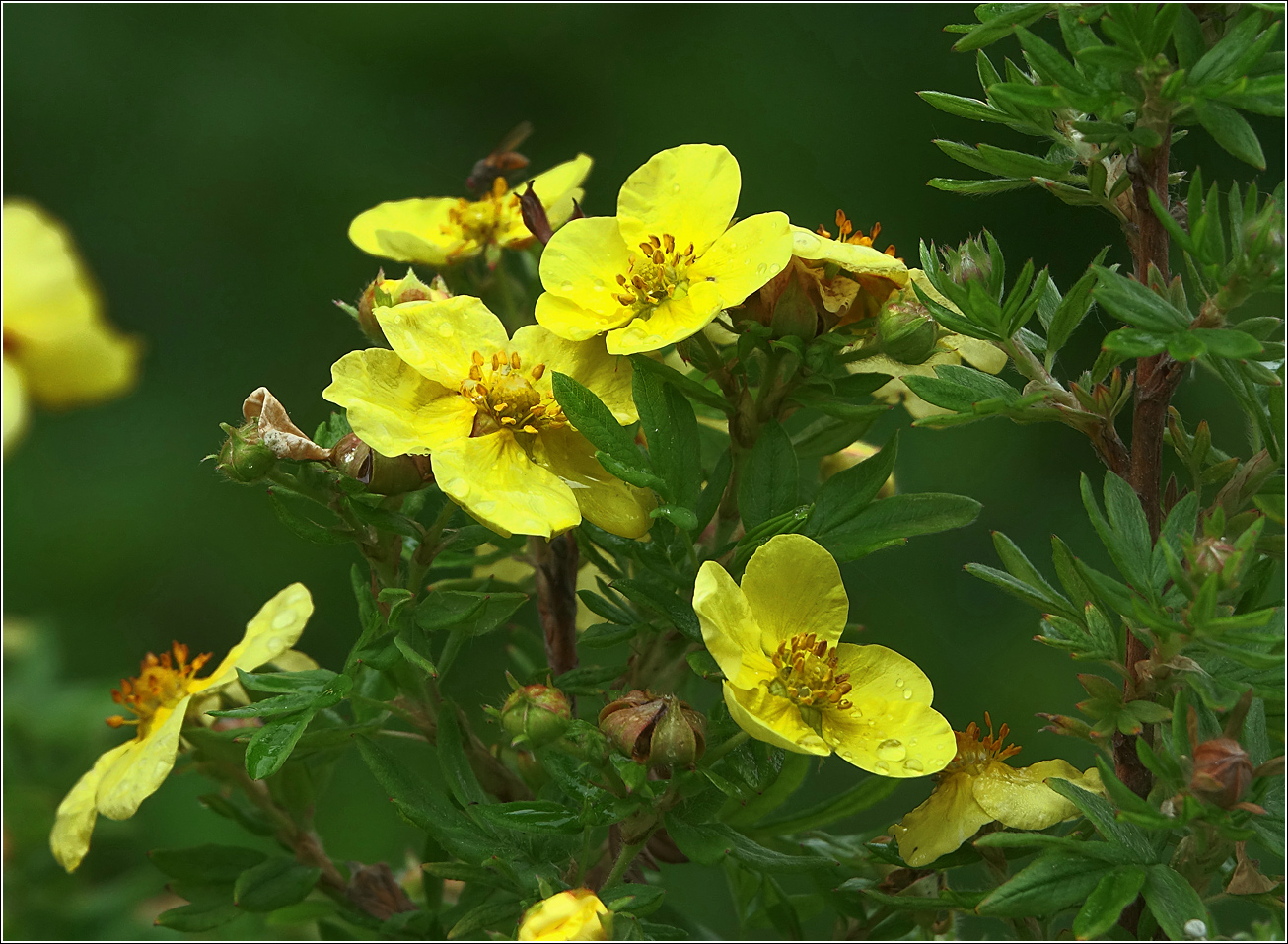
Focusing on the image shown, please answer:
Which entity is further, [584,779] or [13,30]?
[13,30]

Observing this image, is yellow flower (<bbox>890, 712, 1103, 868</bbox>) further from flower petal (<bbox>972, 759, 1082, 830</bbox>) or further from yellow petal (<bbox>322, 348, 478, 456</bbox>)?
yellow petal (<bbox>322, 348, 478, 456</bbox>)

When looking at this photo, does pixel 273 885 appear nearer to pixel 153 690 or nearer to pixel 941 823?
pixel 153 690

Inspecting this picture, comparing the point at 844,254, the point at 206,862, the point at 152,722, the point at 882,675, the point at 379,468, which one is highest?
the point at 844,254

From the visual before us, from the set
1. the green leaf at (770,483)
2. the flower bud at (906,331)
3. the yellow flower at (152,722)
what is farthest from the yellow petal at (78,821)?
the flower bud at (906,331)

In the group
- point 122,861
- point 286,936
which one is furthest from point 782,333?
point 122,861

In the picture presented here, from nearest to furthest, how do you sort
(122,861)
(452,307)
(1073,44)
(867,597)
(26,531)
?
(1073,44) → (452,307) → (122,861) → (867,597) → (26,531)

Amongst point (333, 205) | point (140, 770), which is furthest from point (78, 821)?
point (333, 205)

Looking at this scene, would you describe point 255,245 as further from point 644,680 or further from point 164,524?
point 644,680
